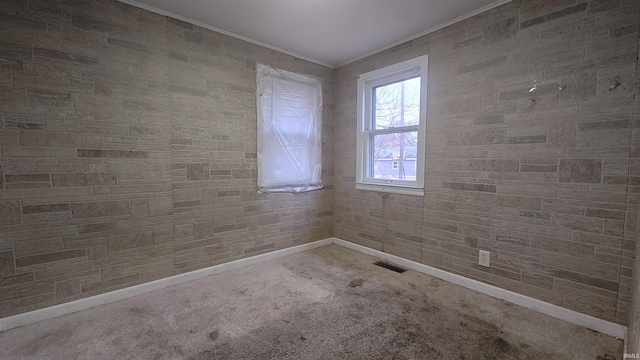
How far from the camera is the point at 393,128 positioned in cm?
317

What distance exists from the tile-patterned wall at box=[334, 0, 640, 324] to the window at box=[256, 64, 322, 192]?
130 centimetres

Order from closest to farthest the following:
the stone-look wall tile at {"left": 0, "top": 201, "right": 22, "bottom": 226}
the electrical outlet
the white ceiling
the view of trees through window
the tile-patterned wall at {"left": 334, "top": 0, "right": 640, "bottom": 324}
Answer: the tile-patterned wall at {"left": 334, "top": 0, "right": 640, "bottom": 324}, the stone-look wall tile at {"left": 0, "top": 201, "right": 22, "bottom": 226}, the white ceiling, the electrical outlet, the view of trees through window

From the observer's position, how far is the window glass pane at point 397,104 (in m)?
2.98

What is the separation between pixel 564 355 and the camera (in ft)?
5.44

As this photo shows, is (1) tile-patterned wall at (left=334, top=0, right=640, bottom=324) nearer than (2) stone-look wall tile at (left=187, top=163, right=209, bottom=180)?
Yes

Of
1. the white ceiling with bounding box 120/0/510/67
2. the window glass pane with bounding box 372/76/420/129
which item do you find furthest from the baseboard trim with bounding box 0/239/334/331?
the white ceiling with bounding box 120/0/510/67

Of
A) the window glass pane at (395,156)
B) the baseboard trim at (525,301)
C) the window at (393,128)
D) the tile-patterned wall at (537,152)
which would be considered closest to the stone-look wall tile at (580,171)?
the tile-patterned wall at (537,152)

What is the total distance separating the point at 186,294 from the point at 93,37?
2.25m

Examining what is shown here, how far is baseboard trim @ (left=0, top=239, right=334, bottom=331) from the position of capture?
199 cm

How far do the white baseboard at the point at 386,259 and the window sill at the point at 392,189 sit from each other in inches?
29.6

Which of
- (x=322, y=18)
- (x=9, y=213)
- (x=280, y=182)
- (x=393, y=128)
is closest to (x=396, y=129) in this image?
(x=393, y=128)

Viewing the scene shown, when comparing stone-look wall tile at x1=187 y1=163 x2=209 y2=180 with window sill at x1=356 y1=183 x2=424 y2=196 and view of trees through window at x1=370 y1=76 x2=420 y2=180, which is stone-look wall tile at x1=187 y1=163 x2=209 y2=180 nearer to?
window sill at x1=356 y1=183 x2=424 y2=196

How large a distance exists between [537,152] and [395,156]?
1.36 m

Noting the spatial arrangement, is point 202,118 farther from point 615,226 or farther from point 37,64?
point 615,226
